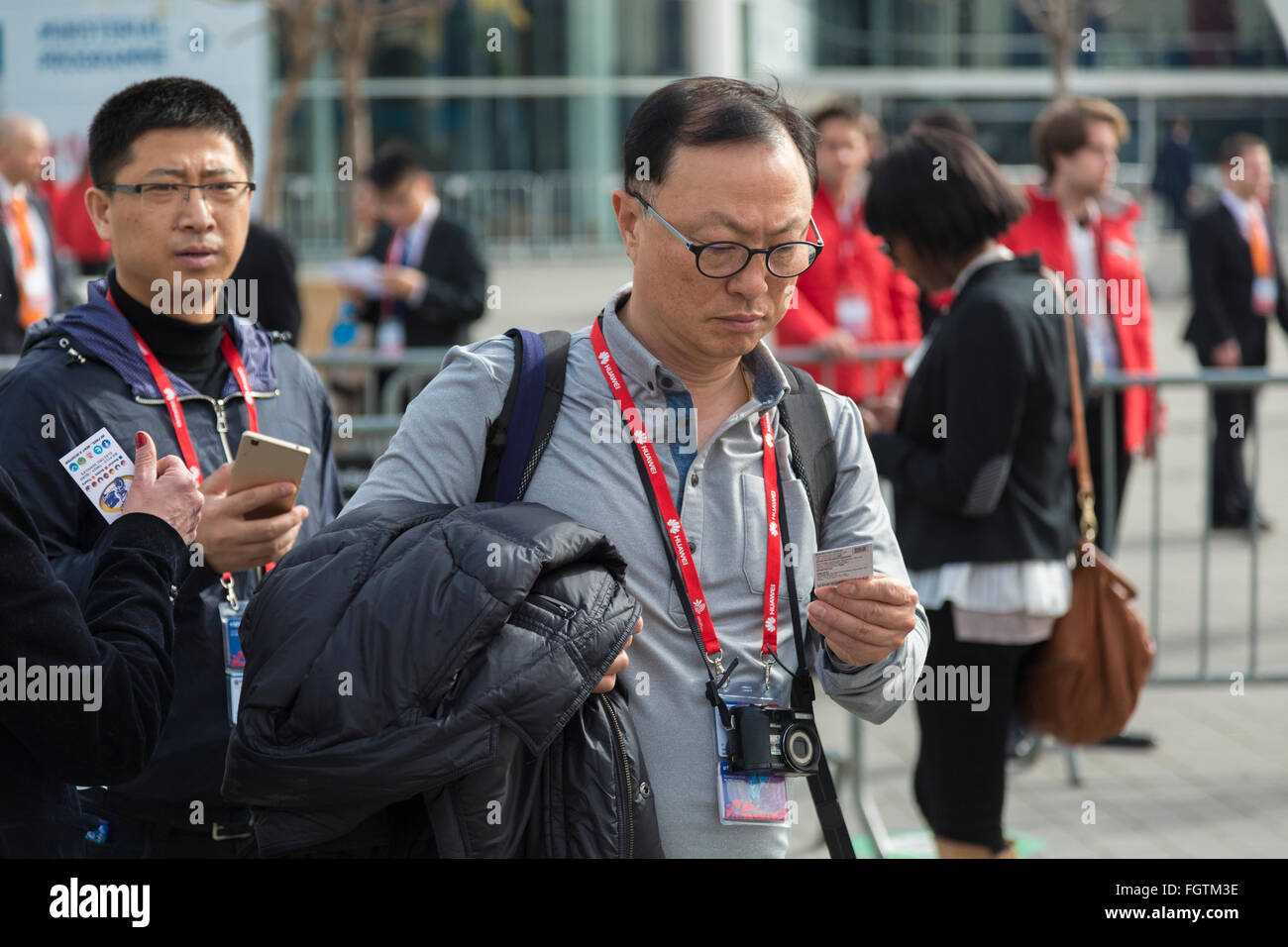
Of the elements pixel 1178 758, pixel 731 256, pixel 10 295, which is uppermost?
pixel 731 256

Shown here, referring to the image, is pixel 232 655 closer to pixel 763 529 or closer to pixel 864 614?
pixel 763 529

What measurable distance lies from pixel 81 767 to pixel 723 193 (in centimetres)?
130

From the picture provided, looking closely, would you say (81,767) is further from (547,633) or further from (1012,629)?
(1012,629)

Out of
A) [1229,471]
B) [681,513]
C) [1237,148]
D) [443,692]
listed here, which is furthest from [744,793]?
[1237,148]

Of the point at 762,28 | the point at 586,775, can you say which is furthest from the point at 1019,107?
the point at 586,775

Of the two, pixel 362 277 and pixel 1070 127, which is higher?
pixel 1070 127

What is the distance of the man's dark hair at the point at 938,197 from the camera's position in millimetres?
3777

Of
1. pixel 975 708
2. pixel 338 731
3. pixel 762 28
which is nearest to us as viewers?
pixel 338 731

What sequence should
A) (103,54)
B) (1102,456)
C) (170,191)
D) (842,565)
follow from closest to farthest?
1. (842,565)
2. (170,191)
3. (1102,456)
4. (103,54)

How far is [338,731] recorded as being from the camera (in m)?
1.90

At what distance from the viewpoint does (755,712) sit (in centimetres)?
222

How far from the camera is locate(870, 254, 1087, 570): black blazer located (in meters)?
3.74

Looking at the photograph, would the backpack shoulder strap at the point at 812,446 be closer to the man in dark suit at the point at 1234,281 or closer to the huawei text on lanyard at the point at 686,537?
the huawei text on lanyard at the point at 686,537

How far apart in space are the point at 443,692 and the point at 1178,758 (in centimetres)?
450
